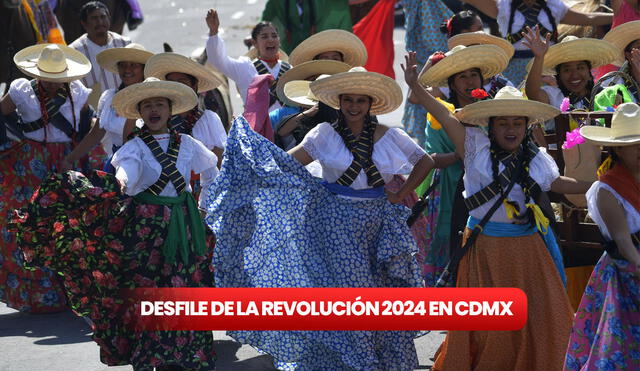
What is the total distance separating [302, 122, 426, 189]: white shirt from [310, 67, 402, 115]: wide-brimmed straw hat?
0.78 ft

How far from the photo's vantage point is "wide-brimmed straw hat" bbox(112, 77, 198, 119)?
7.35 m

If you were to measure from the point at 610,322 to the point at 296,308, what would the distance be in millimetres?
1984

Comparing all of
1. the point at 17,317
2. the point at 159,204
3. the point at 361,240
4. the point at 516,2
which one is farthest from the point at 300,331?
the point at 516,2

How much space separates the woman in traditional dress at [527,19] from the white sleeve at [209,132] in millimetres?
3061

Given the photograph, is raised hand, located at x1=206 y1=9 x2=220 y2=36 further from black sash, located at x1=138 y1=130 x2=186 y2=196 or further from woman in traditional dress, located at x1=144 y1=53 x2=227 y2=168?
black sash, located at x1=138 y1=130 x2=186 y2=196

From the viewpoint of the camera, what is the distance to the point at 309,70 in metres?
8.99

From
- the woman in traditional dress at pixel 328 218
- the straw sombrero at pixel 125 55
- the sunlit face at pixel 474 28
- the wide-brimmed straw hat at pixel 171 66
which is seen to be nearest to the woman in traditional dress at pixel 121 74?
the straw sombrero at pixel 125 55

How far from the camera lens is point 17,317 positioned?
9156 mm

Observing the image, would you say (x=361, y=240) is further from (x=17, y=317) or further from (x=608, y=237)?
(x=17, y=317)

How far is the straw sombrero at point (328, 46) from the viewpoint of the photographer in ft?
31.1

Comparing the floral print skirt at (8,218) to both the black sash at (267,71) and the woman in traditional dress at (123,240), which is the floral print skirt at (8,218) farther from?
the woman in traditional dress at (123,240)

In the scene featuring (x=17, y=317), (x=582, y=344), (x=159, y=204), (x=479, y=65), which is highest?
(x=479, y=65)

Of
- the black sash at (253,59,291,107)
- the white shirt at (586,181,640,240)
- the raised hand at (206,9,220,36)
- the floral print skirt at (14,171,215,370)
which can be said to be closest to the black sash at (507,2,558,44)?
the black sash at (253,59,291,107)

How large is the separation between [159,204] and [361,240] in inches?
48.2
